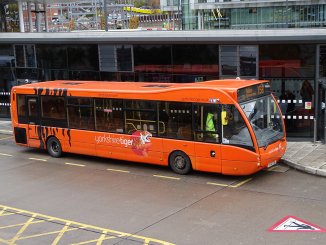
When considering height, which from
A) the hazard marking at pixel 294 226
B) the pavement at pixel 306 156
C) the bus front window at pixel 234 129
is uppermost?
the bus front window at pixel 234 129

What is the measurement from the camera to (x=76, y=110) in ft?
53.5

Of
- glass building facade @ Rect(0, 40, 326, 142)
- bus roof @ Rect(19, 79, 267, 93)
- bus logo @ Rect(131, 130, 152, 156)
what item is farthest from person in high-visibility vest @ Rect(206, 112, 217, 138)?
glass building facade @ Rect(0, 40, 326, 142)

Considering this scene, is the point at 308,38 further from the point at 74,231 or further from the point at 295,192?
the point at 74,231

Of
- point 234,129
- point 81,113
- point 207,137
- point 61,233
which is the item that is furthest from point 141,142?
point 61,233

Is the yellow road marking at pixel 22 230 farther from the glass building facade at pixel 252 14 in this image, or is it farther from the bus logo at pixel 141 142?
the glass building facade at pixel 252 14

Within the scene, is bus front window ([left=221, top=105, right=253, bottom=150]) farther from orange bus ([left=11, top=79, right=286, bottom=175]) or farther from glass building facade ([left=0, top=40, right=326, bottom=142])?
glass building facade ([left=0, top=40, right=326, bottom=142])

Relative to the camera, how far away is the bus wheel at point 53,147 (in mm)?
17048

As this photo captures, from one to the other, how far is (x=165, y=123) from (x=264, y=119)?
291cm

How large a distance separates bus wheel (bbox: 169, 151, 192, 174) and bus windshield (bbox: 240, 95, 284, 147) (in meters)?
2.23

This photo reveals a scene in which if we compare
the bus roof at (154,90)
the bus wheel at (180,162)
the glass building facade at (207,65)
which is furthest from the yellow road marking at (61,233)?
the glass building facade at (207,65)

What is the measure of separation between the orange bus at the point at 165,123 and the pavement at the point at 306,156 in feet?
2.63

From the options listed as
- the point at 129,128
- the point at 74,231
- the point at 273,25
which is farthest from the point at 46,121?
the point at 273,25

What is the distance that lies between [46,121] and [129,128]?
3.98 metres

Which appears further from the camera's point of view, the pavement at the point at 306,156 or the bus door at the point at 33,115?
the bus door at the point at 33,115
